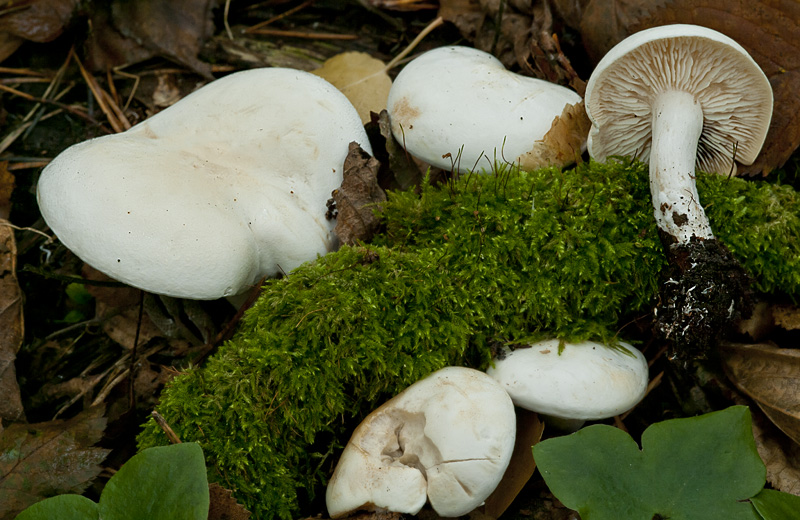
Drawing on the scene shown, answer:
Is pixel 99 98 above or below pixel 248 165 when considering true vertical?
below

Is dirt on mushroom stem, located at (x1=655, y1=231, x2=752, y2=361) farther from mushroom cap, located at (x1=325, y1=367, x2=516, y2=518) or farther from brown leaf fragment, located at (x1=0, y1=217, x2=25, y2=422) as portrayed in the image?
brown leaf fragment, located at (x1=0, y1=217, x2=25, y2=422)

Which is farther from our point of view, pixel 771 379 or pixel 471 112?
pixel 471 112

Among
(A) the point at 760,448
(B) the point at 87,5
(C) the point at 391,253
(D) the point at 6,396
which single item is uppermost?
(B) the point at 87,5

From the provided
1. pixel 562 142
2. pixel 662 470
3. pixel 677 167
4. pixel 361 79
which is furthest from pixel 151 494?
pixel 361 79

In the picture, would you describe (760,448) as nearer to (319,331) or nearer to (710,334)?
(710,334)

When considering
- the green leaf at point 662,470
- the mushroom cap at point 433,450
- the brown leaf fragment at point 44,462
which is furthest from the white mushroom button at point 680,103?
the brown leaf fragment at point 44,462

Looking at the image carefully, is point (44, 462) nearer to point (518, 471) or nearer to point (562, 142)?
point (518, 471)

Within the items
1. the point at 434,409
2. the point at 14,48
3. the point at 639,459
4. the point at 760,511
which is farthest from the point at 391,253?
Answer: the point at 14,48

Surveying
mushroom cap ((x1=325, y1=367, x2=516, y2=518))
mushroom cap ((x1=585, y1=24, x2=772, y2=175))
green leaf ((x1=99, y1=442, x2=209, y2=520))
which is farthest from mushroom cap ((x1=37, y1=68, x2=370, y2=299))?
mushroom cap ((x1=585, y1=24, x2=772, y2=175))
